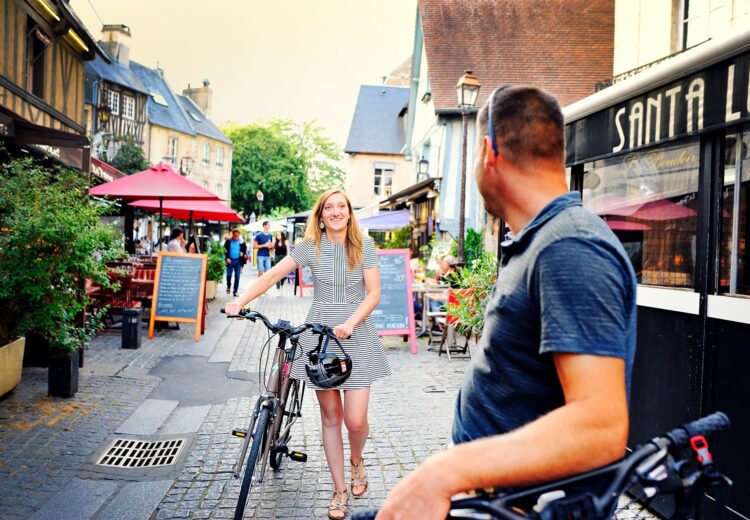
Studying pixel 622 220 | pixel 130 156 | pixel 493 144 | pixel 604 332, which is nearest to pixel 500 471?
pixel 604 332

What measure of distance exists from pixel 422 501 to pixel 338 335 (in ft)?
9.00

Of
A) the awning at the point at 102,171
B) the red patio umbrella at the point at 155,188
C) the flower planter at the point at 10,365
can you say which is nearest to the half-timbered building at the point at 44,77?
the red patio umbrella at the point at 155,188

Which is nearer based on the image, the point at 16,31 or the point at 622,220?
the point at 622,220

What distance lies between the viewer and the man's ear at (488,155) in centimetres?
142

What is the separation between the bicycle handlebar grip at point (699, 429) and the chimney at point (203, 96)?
62.8m

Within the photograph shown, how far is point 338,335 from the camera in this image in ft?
12.8

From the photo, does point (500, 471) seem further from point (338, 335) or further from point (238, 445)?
point (238, 445)

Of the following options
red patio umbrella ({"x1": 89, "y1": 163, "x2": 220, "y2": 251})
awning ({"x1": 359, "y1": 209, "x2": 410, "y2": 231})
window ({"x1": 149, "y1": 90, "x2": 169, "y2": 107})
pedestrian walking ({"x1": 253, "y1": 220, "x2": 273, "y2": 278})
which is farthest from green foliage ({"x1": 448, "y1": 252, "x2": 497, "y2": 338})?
window ({"x1": 149, "y1": 90, "x2": 169, "y2": 107})

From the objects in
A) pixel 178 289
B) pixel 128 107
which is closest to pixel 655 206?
pixel 178 289

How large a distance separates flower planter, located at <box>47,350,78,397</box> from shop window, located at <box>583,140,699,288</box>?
5.38 metres

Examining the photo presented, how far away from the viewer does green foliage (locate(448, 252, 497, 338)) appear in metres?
8.68

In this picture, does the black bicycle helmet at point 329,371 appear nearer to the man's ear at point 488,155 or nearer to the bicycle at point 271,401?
the bicycle at point 271,401

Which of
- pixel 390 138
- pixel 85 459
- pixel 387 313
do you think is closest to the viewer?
pixel 85 459

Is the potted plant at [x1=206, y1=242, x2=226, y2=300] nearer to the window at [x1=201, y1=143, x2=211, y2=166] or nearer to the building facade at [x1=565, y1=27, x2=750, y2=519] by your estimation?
the building facade at [x1=565, y1=27, x2=750, y2=519]
